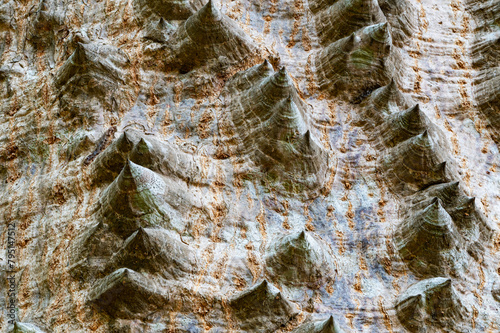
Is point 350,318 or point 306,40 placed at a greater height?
point 306,40

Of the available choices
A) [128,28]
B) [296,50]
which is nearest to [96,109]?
[128,28]

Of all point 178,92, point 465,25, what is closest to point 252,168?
point 178,92

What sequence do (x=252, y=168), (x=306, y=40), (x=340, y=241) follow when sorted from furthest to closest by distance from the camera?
(x=306, y=40) → (x=252, y=168) → (x=340, y=241)

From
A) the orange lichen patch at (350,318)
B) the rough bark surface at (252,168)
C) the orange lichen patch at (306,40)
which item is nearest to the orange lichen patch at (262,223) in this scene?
the rough bark surface at (252,168)

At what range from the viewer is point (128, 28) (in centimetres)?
305

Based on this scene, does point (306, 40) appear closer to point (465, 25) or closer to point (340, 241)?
point (465, 25)

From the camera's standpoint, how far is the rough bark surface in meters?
2.10

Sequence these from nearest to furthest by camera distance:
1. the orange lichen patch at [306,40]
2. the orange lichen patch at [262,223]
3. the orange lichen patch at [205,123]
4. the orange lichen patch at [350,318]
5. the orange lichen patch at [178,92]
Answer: the orange lichen patch at [350,318]
the orange lichen patch at [262,223]
the orange lichen patch at [205,123]
the orange lichen patch at [178,92]
the orange lichen patch at [306,40]

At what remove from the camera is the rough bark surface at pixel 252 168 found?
2098 mm

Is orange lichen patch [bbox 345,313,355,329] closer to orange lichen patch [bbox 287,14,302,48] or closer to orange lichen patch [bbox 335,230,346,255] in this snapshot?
orange lichen patch [bbox 335,230,346,255]

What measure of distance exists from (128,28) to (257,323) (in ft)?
5.66

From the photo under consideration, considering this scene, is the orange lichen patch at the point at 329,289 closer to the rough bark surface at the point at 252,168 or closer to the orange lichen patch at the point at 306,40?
the rough bark surface at the point at 252,168

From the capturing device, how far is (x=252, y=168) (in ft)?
8.05

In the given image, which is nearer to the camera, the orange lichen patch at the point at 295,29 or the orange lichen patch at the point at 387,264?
the orange lichen patch at the point at 387,264
